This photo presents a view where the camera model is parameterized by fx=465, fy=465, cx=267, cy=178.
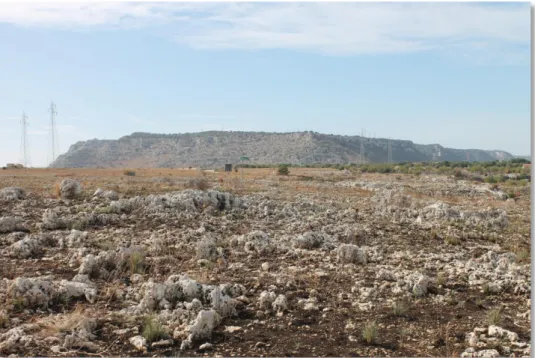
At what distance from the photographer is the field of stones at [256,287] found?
5668 millimetres

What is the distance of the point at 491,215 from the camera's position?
16219mm

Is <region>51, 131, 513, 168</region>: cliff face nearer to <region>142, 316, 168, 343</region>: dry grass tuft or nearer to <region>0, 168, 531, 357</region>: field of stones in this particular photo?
<region>0, 168, 531, 357</region>: field of stones

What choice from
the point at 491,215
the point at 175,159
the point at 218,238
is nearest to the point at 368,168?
the point at 491,215

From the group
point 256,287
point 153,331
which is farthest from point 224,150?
point 153,331

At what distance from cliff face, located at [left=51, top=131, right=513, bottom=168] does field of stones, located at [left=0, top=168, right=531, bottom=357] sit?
11306cm

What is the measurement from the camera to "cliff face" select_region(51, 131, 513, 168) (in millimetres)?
133125

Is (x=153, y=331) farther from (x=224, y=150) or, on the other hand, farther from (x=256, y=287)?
(x=224, y=150)

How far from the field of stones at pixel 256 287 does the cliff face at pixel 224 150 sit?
113061 millimetres

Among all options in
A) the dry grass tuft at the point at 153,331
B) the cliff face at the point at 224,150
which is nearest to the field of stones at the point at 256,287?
the dry grass tuft at the point at 153,331

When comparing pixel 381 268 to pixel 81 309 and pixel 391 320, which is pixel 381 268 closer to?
pixel 391 320

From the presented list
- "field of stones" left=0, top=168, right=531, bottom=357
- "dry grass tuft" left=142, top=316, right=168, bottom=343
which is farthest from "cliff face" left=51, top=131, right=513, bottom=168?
"dry grass tuft" left=142, top=316, right=168, bottom=343

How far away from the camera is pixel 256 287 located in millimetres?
7730

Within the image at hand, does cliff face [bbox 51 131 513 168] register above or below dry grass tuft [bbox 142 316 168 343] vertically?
above

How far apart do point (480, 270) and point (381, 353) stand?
14.1ft
